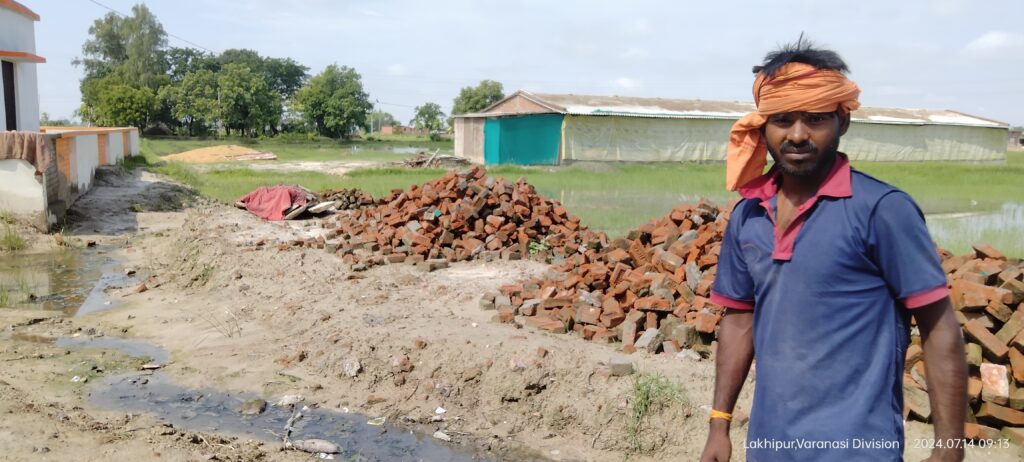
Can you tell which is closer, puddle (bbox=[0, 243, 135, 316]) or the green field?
puddle (bbox=[0, 243, 135, 316])

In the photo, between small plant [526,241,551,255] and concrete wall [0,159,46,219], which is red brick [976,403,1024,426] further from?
concrete wall [0,159,46,219]

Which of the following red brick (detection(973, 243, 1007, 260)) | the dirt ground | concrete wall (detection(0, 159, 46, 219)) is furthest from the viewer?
concrete wall (detection(0, 159, 46, 219))

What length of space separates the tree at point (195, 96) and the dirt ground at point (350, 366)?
151ft

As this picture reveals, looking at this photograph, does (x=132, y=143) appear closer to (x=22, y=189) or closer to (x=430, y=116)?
(x=22, y=189)

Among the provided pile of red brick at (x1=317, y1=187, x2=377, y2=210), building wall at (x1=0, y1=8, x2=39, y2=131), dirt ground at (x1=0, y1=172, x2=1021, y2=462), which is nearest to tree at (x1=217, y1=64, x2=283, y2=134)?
building wall at (x1=0, y1=8, x2=39, y2=131)

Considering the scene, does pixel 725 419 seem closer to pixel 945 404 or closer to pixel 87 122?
pixel 945 404

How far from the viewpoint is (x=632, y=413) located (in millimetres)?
4977

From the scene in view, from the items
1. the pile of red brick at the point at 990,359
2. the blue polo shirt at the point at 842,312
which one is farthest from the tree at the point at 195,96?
the blue polo shirt at the point at 842,312

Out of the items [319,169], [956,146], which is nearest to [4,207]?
[319,169]

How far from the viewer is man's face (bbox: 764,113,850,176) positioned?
83.6 inches

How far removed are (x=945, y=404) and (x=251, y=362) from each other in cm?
554

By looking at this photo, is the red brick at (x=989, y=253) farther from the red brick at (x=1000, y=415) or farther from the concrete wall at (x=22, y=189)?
the concrete wall at (x=22, y=189)

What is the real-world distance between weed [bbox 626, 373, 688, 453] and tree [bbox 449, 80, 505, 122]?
54.7 meters

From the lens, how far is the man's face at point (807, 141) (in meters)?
2.12
